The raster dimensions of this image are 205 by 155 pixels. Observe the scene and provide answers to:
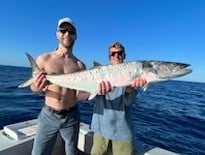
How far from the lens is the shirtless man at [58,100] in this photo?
2994 millimetres

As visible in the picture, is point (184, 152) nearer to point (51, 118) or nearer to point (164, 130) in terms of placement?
point (164, 130)

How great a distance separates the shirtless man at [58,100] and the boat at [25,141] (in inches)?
20.0

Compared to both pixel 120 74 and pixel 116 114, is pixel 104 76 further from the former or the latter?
pixel 116 114

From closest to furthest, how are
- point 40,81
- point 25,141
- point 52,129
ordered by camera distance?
point 40,81 < point 52,129 < point 25,141

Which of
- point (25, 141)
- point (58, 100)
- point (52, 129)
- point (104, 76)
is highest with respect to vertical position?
point (104, 76)

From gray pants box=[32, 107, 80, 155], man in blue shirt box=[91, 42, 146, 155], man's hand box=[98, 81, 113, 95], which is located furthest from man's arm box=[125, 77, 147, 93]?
gray pants box=[32, 107, 80, 155]

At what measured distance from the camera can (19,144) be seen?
3.52m

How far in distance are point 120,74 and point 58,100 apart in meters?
0.78

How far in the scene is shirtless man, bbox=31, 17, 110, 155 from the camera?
2.99 meters

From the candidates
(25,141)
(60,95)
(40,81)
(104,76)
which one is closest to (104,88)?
(104,76)

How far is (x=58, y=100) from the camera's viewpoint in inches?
120

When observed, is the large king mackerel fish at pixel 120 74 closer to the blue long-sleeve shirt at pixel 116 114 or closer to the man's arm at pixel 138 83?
the man's arm at pixel 138 83

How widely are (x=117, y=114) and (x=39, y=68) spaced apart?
1049mm

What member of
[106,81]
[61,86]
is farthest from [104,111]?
[61,86]
